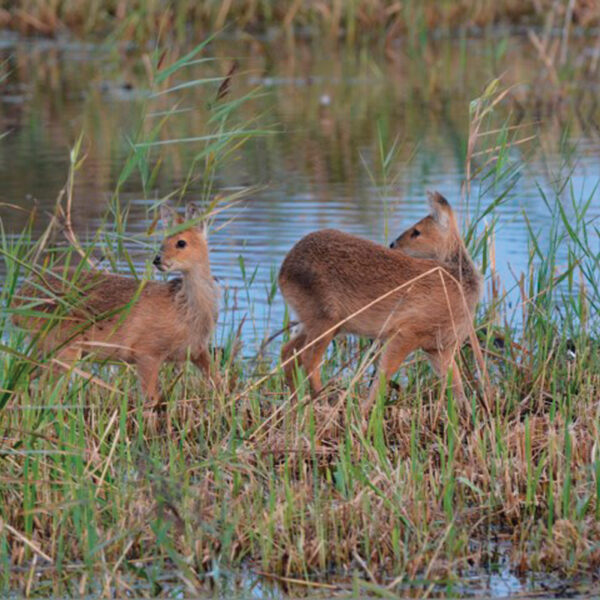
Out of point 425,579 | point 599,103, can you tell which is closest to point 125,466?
point 425,579

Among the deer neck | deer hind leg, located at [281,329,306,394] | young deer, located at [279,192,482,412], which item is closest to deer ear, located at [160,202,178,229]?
the deer neck

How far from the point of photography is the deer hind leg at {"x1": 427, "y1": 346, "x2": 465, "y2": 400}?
667 centimetres

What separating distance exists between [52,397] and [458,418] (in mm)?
1952

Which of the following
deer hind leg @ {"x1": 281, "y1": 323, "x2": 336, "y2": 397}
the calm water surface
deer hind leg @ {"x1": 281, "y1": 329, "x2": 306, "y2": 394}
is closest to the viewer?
deer hind leg @ {"x1": 281, "y1": 323, "x2": 336, "y2": 397}

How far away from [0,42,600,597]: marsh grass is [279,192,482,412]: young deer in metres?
0.28

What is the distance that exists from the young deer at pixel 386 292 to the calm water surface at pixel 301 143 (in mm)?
336

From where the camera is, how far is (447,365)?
22.4 feet

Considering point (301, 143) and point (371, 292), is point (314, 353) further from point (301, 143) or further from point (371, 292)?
point (301, 143)

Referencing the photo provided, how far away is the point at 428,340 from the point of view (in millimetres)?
6902

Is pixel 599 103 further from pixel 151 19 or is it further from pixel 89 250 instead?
pixel 89 250

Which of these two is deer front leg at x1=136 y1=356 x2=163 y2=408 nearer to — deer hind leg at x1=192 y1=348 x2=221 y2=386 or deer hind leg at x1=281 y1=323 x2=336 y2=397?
deer hind leg at x1=192 y1=348 x2=221 y2=386

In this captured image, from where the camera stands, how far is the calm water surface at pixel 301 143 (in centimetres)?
1014

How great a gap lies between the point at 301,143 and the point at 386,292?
8673 mm

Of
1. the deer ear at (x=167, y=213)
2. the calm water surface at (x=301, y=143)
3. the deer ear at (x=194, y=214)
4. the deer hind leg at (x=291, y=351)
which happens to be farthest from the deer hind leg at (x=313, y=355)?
the deer ear at (x=167, y=213)
